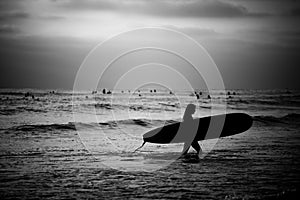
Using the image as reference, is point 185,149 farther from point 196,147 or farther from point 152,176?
point 152,176

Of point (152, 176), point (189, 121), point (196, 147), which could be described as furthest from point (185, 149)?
point (152, 176)

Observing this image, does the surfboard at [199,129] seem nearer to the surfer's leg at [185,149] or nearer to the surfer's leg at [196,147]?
the surfer's leg at [185,149]

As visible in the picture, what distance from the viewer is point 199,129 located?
14.5 meters

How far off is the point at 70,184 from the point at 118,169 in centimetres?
189

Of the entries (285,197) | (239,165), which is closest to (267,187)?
(285,197)

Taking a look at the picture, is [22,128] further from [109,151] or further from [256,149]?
[256,149]

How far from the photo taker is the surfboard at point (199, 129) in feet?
45.7

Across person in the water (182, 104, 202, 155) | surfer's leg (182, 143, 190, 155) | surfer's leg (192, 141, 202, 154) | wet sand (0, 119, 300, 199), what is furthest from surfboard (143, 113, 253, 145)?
wet sand (0, 119, 300, 199)

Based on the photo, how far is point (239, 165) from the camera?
31.7ft

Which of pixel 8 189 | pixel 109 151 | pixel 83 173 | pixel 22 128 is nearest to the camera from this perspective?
pixel 8 189

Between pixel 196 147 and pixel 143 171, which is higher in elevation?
pixel 196 147

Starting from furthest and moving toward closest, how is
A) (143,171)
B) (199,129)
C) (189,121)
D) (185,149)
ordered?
1. (199,129)
2. (189,121)
3. (185,149)
4. (143,171)

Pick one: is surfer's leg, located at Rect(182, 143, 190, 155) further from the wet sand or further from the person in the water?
the wet sand

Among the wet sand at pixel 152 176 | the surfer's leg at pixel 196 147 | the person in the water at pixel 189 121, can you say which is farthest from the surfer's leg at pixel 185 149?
the wet sand at pixel 152 176
